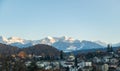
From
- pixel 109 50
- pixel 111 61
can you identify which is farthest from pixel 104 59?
pixel 109 50

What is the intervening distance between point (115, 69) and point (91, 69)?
7.42 m

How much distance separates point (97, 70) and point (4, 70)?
32.4 m

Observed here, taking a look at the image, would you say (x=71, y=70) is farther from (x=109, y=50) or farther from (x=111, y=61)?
(x=109, y=50)

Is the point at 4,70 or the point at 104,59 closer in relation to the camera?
the point at 4,70

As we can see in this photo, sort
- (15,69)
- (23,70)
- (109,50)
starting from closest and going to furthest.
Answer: (23,70)
(15,69)
(109,50)

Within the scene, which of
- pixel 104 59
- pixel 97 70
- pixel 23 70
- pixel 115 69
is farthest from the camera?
pixel 104 59

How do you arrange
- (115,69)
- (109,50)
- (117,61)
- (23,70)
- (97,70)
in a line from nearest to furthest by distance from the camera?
(23,70), (97,70), (115,69), (117,61), (109,50)

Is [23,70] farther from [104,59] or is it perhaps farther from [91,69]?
[104,59]

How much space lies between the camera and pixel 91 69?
363 ft

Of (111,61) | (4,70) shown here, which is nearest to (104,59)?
(111,61)

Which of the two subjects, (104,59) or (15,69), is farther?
(104,59)

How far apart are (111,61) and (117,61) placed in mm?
3758

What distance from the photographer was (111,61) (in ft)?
471

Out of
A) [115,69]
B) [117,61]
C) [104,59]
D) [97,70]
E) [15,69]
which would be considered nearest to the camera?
[15,69]
